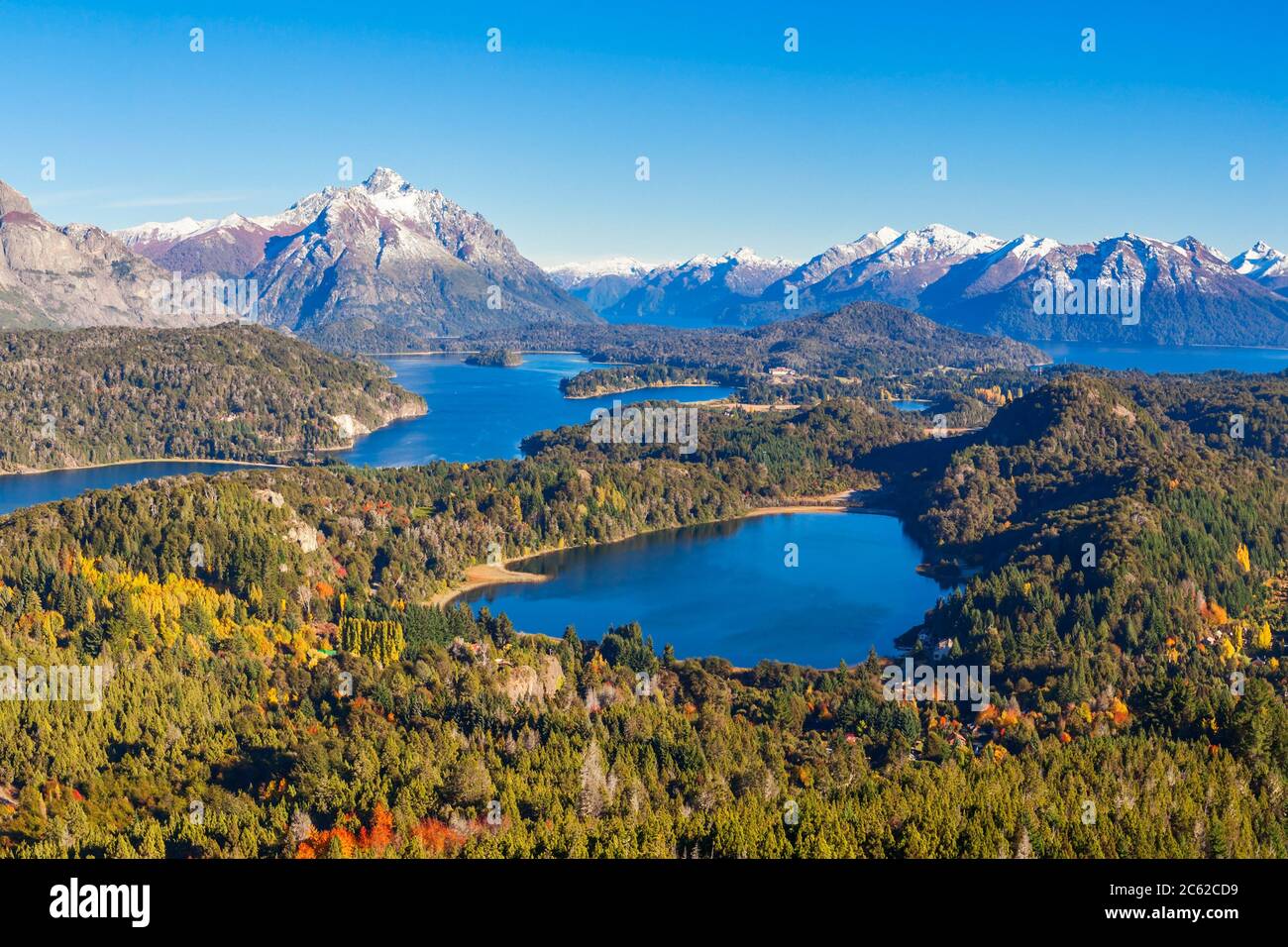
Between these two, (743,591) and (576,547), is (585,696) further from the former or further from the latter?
(576,547)

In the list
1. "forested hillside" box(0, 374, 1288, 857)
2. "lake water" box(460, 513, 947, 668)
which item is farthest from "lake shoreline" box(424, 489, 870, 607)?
"forested hillside" box(0, 374, 1288, 857)

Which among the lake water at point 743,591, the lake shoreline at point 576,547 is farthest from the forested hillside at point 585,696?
the lake water at point 743,591

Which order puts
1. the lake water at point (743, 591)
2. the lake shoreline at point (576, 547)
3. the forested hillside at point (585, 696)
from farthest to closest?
the lake shoreline at point (576, 547), the lake water at point (743, 591), the forested hillside at point (585, 696)

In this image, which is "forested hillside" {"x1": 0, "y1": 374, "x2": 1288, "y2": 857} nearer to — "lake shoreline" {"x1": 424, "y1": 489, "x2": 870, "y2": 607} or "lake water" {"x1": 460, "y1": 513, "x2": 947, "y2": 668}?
"lake shoreline" {"x1": 424, "y1": 489, "x2": 870, "y2": 607}

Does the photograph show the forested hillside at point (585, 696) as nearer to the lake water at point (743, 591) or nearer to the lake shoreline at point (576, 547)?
the lake shoreline at point (576, 547)
